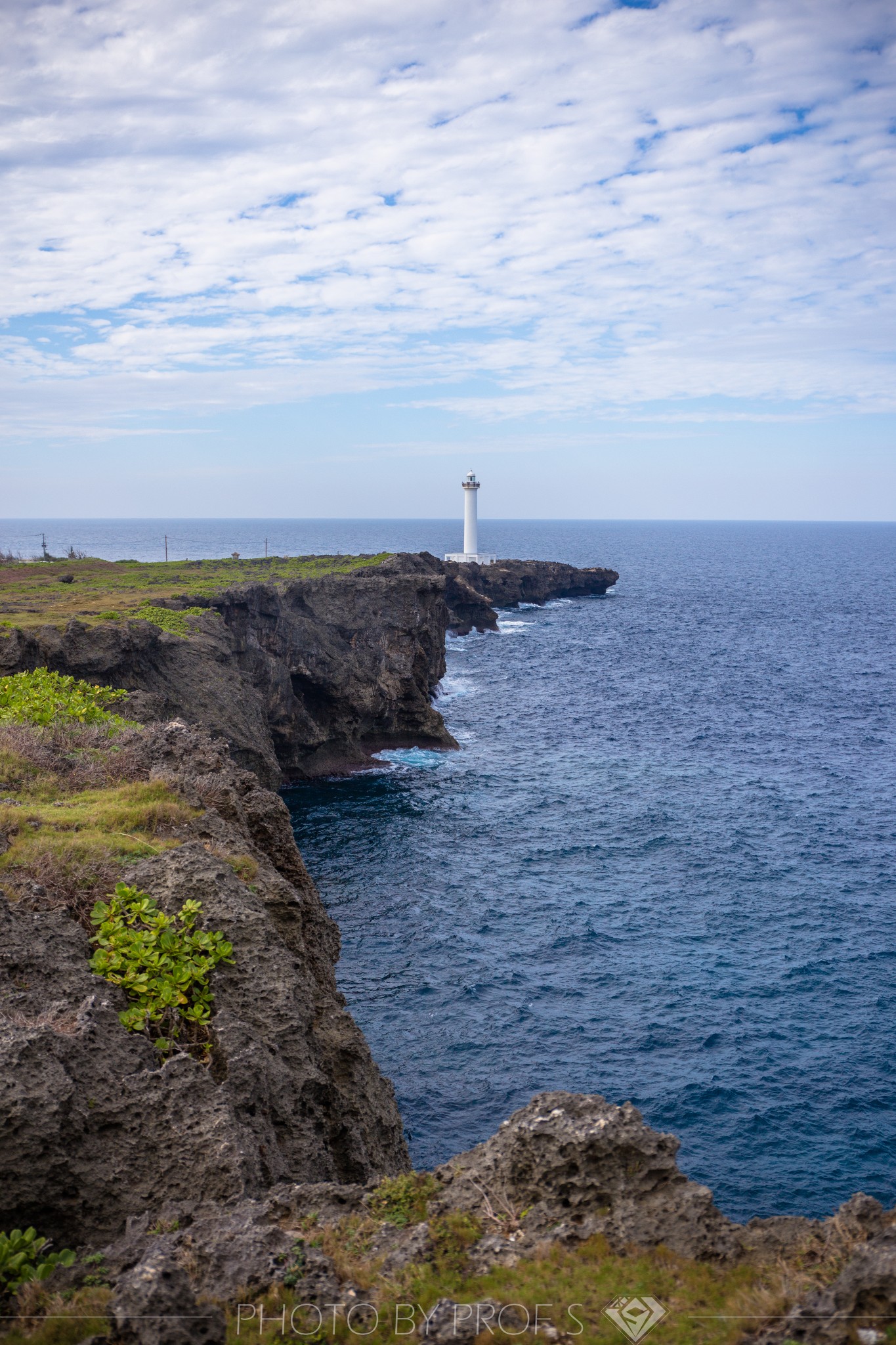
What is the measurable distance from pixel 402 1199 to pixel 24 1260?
406 centimetres

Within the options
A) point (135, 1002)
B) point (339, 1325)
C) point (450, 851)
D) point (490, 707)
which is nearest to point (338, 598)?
point (490, 707)

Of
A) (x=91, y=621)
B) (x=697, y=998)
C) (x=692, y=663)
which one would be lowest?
(x=697, y=998)

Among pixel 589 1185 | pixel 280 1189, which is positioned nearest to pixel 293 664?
pixel 280 1189

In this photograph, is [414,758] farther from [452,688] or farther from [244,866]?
[244,866]

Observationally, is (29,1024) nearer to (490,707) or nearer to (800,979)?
(800,979)

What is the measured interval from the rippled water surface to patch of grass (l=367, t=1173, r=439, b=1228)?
13888 mm

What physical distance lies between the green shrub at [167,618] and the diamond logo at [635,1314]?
40859 millimetres

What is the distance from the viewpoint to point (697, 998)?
101 feet

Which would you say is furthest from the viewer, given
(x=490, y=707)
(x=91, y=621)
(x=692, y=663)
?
(x=692, y=663)

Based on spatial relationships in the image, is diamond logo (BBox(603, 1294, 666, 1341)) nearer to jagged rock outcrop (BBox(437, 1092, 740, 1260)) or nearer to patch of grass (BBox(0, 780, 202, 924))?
jagged rock outcrop (BBox(437, 1092, 740, 1260))

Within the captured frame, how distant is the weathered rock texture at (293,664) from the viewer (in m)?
40.7

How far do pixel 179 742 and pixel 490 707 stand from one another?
55.1 m

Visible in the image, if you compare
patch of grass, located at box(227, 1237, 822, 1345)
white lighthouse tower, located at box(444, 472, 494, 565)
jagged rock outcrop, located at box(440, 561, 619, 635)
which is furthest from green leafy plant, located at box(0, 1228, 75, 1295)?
white lighthouse tower, located at box(444, 472, 494, 565)

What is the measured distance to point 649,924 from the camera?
118ft
